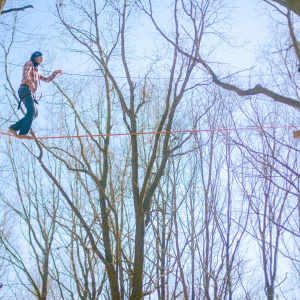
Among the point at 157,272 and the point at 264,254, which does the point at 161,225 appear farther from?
the point at 264,254

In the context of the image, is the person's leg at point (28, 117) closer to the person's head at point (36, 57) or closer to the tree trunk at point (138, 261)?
the person's head at point (36, 57)

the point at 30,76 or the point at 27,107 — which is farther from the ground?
the point at 30,76

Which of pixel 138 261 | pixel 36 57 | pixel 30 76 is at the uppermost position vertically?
pixel 36 57

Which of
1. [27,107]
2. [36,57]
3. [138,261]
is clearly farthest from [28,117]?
[138,261]

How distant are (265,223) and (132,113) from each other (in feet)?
13.9

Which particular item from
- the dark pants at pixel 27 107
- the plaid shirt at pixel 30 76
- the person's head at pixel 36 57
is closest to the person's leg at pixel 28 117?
the dark pants at pixel 27 107

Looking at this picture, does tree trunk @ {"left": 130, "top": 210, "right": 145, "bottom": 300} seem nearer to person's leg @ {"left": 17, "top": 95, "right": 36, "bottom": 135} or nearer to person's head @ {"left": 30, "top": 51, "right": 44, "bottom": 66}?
person's leg @ {"left": 17, "top": 95, "right": 36, "bottom": 135}

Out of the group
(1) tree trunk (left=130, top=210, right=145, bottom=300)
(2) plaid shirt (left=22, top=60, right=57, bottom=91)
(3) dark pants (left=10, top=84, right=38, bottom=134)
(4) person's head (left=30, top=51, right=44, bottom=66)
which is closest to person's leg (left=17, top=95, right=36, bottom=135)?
(3) dark pants (left=10, top=84, right=38, bottom=134)

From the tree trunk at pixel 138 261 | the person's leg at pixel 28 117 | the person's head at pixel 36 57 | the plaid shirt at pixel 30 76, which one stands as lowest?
the tree trunk at pixel 138 261

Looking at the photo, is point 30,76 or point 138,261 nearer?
point 30,76

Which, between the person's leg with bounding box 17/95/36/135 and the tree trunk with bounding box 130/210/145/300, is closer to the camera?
the person's leg with bounding box 17/95/36/135

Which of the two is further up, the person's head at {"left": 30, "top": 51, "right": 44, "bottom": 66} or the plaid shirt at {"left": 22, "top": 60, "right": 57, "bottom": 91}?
the person's head at {"left": 30, "top": 51, "right": 44, "bottom": 66}

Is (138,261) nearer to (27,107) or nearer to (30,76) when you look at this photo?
(27,107)

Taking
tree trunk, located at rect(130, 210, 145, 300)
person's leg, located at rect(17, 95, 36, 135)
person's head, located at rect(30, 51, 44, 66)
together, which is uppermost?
person's head, located at rect(30, 51, 44, 66)
